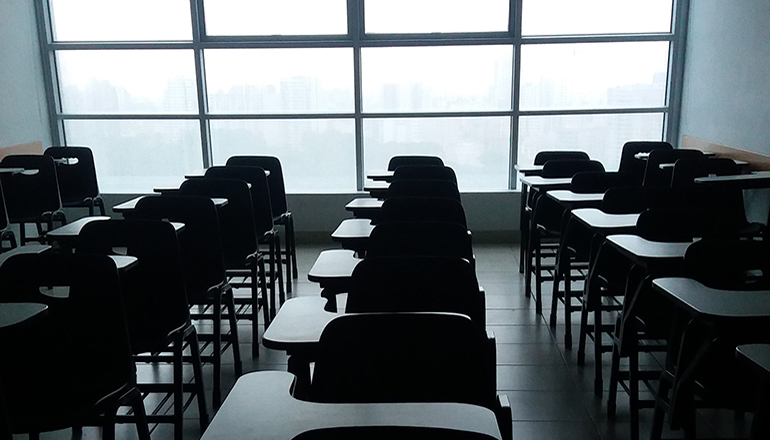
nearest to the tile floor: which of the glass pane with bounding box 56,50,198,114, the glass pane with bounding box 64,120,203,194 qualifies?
the glass pane with bounding box 64,120,203,194

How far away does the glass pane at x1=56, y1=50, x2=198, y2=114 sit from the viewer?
253 inches

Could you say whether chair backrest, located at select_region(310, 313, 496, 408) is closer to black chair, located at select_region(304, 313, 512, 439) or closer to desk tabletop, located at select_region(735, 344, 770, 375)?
black chair, located at select_region(304, 313, 512, 439)

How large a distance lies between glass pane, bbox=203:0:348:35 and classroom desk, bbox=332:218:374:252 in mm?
3617

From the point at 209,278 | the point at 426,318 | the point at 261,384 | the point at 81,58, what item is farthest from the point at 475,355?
the point at 81,58

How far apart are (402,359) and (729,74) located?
15.9 ft

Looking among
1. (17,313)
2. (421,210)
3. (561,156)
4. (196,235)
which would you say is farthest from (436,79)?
(17,313)

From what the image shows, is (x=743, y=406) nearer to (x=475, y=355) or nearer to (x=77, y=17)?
(x=475, y=355)

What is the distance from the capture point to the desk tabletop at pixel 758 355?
1.29 metres

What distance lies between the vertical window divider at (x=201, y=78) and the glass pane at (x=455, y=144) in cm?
169

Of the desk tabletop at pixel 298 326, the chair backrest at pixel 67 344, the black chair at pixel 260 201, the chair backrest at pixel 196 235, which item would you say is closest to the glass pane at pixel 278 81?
the black chair at pixel 260 201

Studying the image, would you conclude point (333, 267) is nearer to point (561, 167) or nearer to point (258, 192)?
point (258, 192)

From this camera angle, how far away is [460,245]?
228cm

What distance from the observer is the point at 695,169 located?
424 cm

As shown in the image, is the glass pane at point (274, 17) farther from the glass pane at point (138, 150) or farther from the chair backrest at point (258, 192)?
the chair backrest at point (258, 192)
